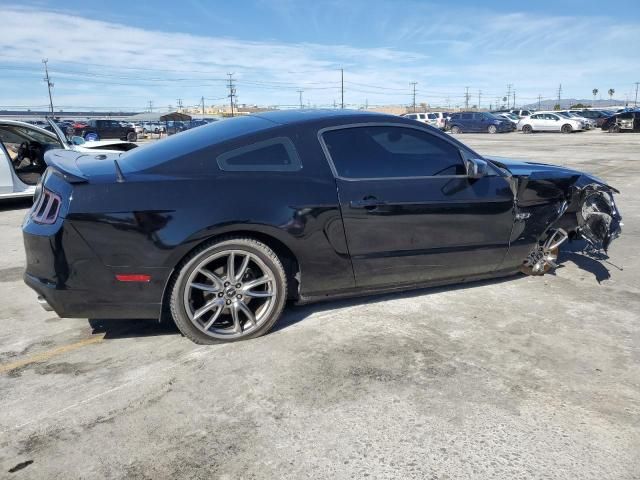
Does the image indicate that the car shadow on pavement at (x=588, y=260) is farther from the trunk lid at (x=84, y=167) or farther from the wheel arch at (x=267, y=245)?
the trunk lid at (x=84, y=167)

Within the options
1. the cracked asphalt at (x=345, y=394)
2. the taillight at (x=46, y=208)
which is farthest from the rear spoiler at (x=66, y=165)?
the cracked asphalt at (x=345, y=394)

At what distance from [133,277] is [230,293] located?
0.60 metres

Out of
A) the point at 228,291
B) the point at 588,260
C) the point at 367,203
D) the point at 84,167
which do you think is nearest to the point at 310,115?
the point at 367,203

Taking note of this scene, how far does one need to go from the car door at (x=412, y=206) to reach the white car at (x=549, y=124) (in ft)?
114

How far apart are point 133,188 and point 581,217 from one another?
380 centimetres

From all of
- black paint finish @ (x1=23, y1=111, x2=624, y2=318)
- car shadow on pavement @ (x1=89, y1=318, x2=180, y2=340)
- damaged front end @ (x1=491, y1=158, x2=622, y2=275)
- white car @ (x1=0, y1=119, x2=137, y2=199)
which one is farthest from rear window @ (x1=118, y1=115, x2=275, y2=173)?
white car @ (x1=0, y1=119, x2=137, y2=199)

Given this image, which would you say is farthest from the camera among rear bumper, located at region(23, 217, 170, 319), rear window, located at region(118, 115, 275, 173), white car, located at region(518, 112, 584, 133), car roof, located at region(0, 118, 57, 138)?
white car, located at region(518, 112, 584, 133)

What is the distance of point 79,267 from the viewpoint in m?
2.99

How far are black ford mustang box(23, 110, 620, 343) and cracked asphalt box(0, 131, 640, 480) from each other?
31cm

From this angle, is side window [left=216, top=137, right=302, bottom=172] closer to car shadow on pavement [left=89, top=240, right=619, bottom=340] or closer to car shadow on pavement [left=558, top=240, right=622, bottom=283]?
car shadow on pavement [left=89, top=240, right=619, bottom=340]

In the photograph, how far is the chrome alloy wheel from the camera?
320cm

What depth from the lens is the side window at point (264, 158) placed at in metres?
3.28

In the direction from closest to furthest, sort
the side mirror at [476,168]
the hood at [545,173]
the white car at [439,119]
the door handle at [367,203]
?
the door handle at [367,203], the side mirror at [476,168], the hood at [545,173], the white car at [439,119]

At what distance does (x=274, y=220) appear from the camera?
127 inches
